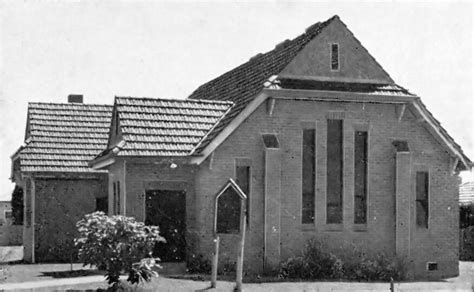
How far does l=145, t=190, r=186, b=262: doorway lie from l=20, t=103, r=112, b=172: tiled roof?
751 centimetres

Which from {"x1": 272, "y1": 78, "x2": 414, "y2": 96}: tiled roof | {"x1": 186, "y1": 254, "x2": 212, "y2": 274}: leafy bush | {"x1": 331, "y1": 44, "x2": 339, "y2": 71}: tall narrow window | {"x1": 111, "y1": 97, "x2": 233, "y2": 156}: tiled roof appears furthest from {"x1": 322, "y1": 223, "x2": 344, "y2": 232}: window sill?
{"x1": 331, "y1": 44, "x2": 339, "y2": 71}: tall narrow window

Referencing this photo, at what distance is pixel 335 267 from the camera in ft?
84.9

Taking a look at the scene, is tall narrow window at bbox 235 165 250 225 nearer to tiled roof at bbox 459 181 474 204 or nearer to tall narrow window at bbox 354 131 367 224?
tall narrow window at bbox 354 131 367 224

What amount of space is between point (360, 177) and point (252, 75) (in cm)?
585

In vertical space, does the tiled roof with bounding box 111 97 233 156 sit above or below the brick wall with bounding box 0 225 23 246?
above

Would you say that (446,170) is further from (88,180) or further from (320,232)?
(88,180)

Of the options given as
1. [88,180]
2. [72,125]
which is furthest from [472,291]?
[72,125]

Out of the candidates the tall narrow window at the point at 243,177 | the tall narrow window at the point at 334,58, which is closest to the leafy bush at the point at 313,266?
the tall narrow window at the point at 243,177

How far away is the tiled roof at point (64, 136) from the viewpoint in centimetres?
3247

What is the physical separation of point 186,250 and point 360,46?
8.90 meters

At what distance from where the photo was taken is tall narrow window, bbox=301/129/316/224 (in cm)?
2686

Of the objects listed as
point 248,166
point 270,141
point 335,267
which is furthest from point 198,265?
point 270,141

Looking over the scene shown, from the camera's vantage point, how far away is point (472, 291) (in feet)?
72.6

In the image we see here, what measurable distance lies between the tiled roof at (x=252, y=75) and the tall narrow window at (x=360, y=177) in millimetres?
3578
